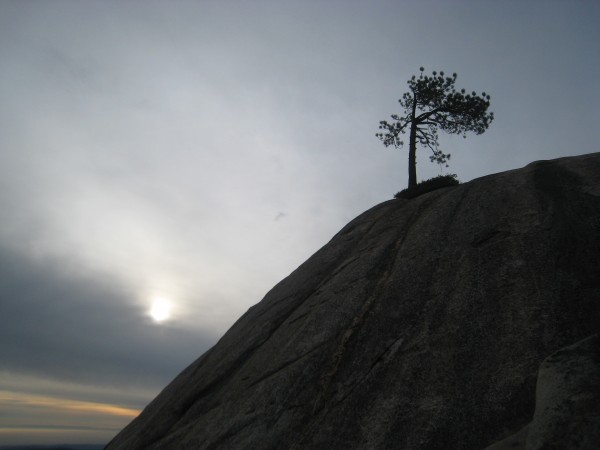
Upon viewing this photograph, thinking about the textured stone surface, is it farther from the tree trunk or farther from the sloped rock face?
the tree trunk

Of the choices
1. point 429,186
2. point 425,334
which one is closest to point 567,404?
point 425,334

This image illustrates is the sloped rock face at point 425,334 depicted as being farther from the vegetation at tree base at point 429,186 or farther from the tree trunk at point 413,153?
the tree trunk at point 413,153

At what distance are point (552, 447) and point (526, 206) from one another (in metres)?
9.05

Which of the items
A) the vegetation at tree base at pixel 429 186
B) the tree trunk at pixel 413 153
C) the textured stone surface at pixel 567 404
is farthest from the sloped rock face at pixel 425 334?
the tree trunk at pixel 413 153

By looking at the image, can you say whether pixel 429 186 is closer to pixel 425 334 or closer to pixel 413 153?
pixel 413 153

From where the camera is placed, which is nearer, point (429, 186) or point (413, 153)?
point (429, 186)

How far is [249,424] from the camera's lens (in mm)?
10406

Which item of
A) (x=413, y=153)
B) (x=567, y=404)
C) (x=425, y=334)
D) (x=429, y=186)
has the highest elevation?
(x=413, y=153)

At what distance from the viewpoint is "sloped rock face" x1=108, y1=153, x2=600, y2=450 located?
795 centimetres

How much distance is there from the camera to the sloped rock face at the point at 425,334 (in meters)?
7.95

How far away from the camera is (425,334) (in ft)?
31.8

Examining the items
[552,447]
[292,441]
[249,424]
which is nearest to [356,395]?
[292,441]

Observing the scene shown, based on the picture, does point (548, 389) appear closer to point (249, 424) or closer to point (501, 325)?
point (501, 325)

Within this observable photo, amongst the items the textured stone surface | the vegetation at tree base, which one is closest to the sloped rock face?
the textured stone surface
